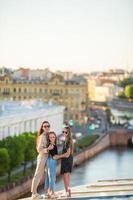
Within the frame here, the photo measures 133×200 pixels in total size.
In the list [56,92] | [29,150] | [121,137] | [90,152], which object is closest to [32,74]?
[56,92]

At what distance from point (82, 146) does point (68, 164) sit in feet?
68.8

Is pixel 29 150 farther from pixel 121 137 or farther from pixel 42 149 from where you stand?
pixel 121 137

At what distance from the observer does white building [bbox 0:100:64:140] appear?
67.4ft

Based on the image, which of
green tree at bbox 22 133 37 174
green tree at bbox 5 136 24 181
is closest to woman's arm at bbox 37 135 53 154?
green tree at bbox 5 136 24 181

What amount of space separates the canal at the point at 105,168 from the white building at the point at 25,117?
2262mm

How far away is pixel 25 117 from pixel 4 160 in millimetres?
8475

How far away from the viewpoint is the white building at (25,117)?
20.5 meters

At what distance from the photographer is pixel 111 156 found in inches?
1070

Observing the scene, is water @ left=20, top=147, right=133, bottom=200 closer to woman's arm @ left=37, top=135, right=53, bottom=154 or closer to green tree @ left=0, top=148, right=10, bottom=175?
green tree @ left=0, top=148, right=10, bottom=175

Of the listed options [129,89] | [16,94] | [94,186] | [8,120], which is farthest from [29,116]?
[129,89]

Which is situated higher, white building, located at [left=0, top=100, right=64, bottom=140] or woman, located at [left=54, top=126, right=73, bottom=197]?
woman, located at [left=54, top=126, right=73, bottom=197]

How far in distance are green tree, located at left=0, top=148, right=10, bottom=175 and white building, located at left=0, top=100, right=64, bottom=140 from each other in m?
4.65

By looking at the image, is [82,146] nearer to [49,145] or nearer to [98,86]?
[49,145]

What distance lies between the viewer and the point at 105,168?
22625mm
